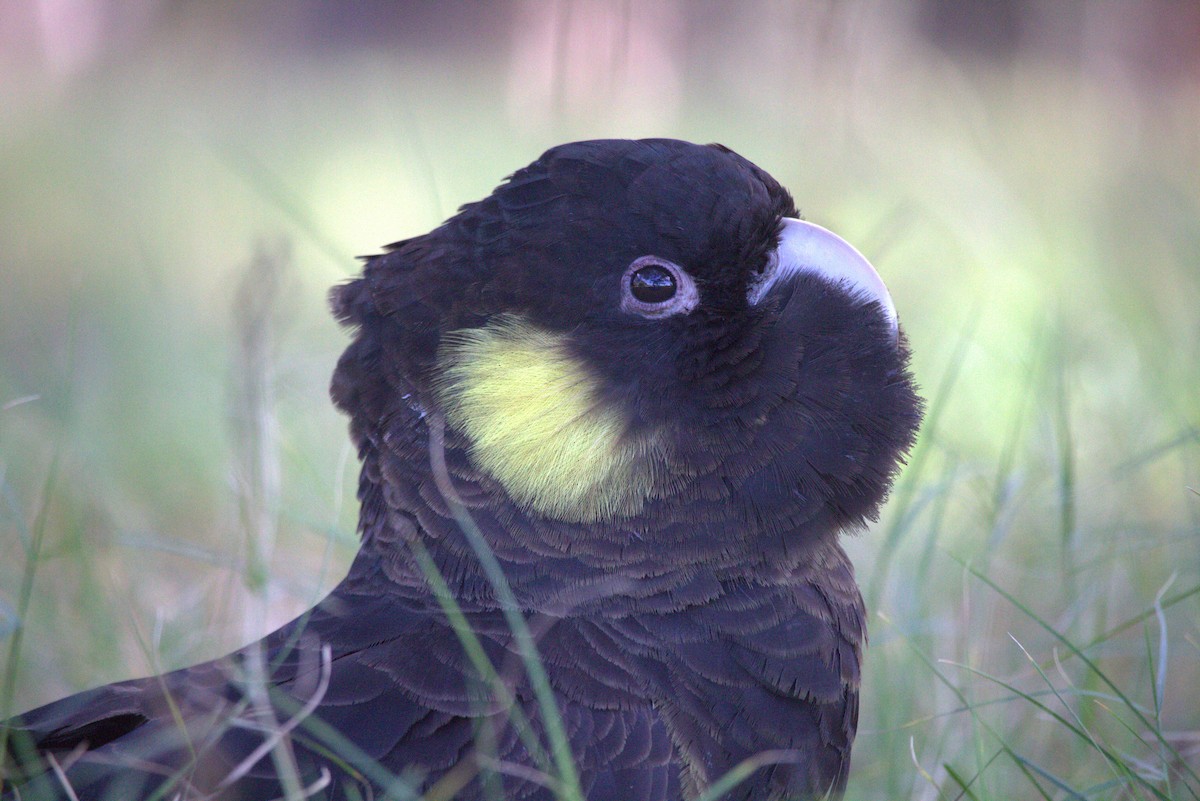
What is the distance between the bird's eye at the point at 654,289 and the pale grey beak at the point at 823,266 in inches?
6.4

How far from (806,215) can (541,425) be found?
8.46 ft

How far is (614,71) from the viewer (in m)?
4.02

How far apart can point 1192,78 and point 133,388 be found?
6305 millimetres

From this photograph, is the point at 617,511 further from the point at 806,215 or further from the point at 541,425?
the point at 806,215

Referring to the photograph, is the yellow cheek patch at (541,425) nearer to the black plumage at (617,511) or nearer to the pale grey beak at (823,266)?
the black plumage at (617,511)

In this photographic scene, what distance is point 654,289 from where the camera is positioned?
2.46 metres

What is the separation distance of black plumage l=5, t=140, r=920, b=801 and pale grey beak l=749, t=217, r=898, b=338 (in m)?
0.02

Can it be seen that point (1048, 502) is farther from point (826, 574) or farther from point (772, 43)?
point (772, 43)

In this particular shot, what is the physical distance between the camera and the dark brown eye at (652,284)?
2.46 metres

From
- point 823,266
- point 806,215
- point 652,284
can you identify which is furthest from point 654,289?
point 806,215

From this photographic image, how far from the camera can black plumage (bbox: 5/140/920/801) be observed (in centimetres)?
220

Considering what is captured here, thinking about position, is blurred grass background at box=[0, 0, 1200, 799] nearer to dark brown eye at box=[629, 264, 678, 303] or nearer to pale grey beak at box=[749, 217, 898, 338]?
pale grey beak at box=[749, 217, 898, 338]

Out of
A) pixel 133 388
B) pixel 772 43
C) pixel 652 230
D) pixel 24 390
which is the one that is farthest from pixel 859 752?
pixel 133 388

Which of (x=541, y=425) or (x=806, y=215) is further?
(x=806, y=215)
